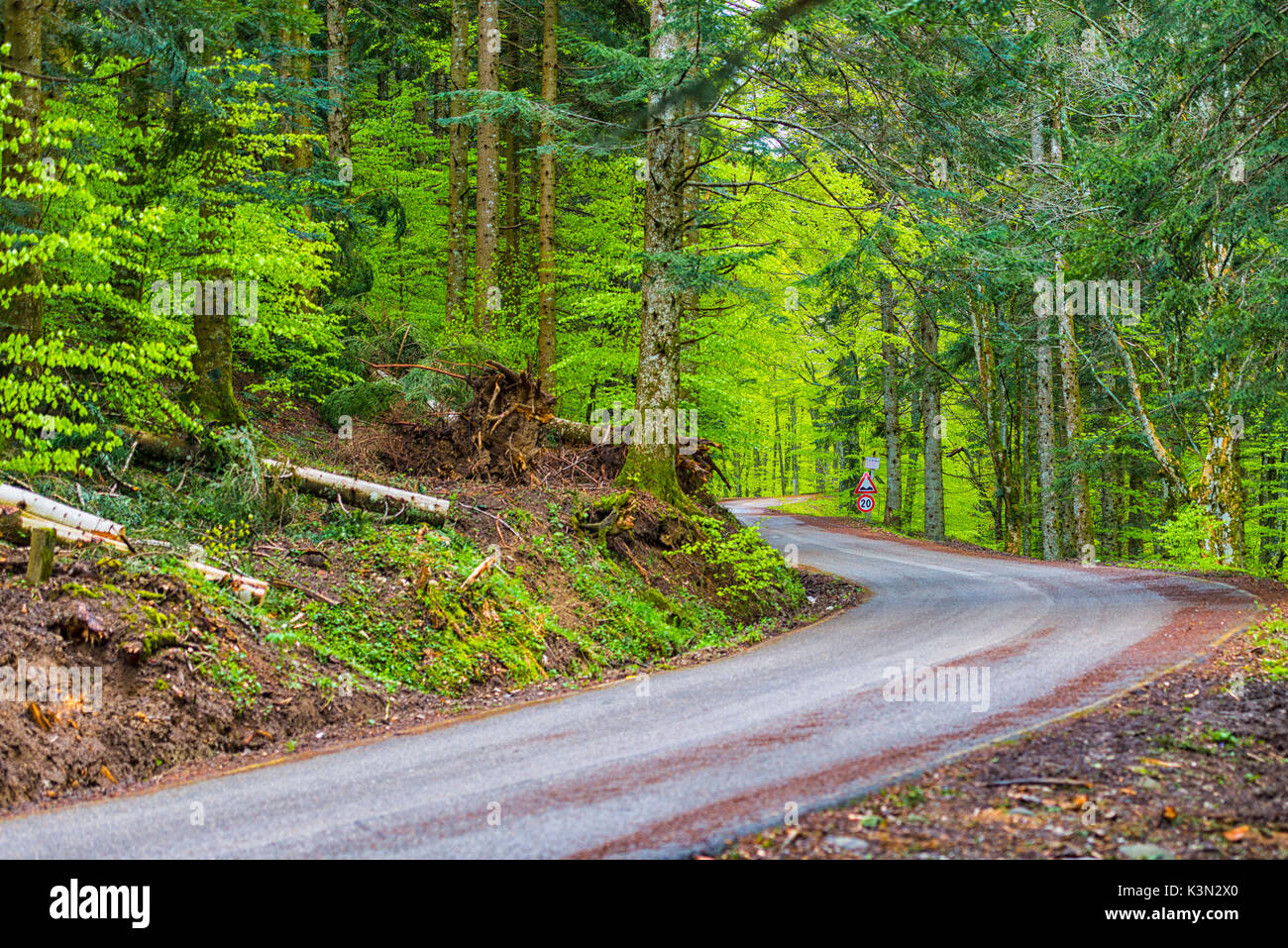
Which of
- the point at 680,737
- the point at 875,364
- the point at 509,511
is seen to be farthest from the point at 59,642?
the point at 875,364

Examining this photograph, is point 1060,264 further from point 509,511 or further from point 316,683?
point 316,683

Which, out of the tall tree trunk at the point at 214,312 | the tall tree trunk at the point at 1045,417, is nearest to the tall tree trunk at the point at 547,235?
the tall tree trunk at the point at 214,312

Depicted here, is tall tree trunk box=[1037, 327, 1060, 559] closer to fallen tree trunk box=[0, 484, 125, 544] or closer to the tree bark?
the tree bark

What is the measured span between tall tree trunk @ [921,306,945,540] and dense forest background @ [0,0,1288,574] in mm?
593

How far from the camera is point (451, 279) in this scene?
21.1 meters

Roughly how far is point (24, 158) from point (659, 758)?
10156mm

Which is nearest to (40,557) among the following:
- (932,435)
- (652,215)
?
(652,215)

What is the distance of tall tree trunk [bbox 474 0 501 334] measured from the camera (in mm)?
18859

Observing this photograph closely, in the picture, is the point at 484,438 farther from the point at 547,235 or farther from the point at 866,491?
the point at 866,491

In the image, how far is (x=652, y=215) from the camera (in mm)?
13828

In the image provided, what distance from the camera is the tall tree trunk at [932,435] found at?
87.2 ft

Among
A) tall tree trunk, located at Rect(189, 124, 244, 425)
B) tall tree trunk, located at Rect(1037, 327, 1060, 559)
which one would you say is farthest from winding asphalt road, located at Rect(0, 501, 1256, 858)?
tall tree trunk, located at Rect(1037, 327, 1060, 559)

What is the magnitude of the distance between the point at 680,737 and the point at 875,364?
23899 millimetres

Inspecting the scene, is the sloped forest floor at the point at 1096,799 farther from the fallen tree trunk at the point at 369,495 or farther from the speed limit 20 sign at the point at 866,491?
the speed limit 20 sign at the point at 866,491
